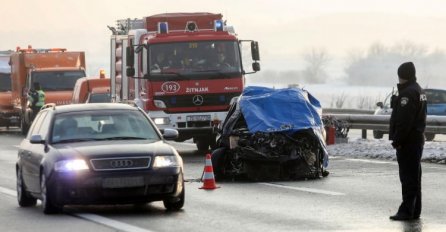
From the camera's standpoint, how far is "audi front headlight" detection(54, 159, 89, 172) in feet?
49.3

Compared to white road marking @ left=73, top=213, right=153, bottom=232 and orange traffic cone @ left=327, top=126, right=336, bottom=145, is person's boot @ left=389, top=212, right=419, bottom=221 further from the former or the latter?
orange traffic cone @ left=327, top=126, right=336, bottom=145

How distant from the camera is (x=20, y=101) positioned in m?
44.6

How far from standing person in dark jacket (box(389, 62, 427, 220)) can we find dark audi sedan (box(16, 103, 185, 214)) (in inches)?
108

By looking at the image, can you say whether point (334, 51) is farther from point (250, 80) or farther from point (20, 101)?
point (20, 101)

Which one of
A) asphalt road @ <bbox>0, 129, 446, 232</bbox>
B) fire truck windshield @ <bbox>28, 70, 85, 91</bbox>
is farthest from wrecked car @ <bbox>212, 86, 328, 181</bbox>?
fire truck windshield @ <bbox>28, 70, 85, 91</bbox>

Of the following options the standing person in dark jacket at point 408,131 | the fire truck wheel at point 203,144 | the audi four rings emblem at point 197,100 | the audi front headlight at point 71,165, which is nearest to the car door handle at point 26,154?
the audi front headlight at point 71,165

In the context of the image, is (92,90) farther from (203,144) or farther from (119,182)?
(119,182)

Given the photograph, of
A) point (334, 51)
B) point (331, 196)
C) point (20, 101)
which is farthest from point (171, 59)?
point (334, 51)

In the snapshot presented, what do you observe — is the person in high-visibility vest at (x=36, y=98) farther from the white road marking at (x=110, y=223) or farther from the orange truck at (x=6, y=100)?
the white road marking at (x=110, y=223)

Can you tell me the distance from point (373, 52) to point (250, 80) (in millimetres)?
11541

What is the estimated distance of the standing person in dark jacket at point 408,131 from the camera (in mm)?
13867

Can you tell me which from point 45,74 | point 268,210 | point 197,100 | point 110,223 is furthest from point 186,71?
point 45,74

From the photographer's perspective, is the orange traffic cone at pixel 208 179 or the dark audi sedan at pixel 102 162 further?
the orange traffic cone at pixel 208 179

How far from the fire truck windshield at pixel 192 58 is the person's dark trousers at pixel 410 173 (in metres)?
13.7
